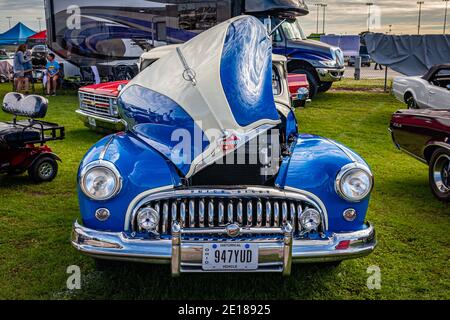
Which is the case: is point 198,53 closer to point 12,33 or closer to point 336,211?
point 336,211

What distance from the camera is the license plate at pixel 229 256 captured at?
2.88 m

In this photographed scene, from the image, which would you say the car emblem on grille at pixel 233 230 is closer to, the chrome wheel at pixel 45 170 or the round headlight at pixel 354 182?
the round headlight at pixel 354 182

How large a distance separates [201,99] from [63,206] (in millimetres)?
2273

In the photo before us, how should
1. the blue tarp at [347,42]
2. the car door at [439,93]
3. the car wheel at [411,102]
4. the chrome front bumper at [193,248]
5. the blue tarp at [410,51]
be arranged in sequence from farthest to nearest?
the blue tarp at [347,42], the blue tarp at [410,51], the car wheel at [411,102], the car door at [439,93], the chrome front bumper at [193,248]

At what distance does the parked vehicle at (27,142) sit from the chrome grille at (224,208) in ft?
10.0

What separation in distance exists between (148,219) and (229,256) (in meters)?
0.56

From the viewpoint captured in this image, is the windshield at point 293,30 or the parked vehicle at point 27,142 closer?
the parked vehicle at point 27,142

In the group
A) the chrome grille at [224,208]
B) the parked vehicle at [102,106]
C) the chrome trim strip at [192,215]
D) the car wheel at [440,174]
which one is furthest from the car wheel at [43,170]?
the car wheel at [440,174]

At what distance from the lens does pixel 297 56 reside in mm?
14234

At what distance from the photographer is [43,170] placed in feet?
19.3

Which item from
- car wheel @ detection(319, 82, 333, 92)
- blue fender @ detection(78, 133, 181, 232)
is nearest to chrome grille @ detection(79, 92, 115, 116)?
blue fender @ detection(78, 133, 181, 232)

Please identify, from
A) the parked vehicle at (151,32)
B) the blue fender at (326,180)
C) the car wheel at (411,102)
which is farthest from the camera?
the parked vehicle at (151,32)

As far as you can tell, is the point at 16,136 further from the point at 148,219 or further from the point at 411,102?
the point at 411,102
